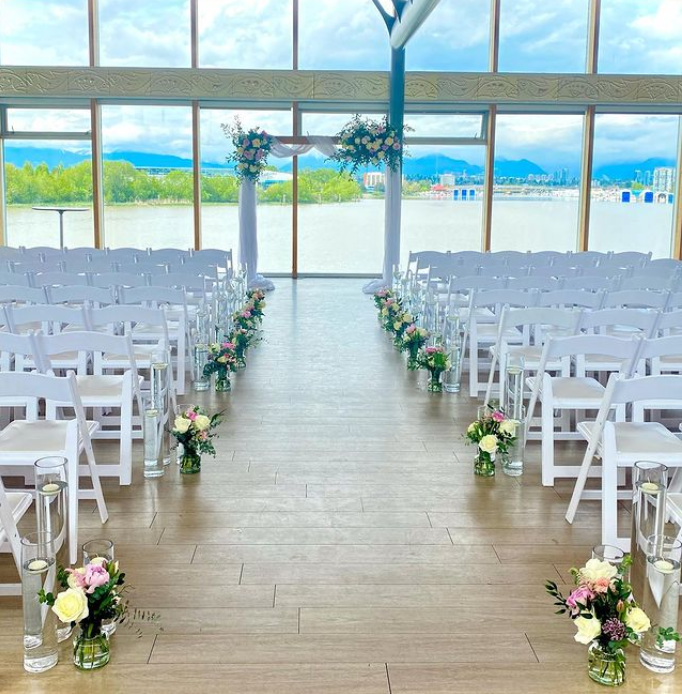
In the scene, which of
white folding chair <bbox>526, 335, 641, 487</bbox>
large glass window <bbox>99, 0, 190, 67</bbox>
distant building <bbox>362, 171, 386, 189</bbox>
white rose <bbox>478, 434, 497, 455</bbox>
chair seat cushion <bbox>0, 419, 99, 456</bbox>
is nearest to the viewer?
chair seat cushion <bbox>0, 419, 99, 456</bbox>

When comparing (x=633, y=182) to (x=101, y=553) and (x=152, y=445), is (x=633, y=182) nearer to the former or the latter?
(x=152, y=445)

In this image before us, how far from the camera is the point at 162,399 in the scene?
5.27 metres

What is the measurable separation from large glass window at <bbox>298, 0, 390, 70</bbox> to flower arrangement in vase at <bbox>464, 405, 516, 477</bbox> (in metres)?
12.8

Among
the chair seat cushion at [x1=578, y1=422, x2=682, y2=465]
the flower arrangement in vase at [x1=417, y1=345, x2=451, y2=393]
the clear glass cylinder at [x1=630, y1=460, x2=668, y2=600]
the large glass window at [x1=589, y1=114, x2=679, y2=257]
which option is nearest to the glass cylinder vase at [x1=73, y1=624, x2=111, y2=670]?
the clear glass cylinder at [x1=630, y1=460, x2=668, y2=600]

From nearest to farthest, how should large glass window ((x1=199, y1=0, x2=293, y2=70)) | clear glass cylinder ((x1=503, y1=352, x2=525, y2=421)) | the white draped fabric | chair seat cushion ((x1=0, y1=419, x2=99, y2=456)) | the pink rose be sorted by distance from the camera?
the pink rose < chair seat cushion ((x1=0, y1=419, x2=99, y2=456)) < clear glass cylinder ((x1=503, y1=352, x2=525, y2=421)) < the white draped fabric < large glass window ((x1=199, y1=0, x2=293, y2=70))

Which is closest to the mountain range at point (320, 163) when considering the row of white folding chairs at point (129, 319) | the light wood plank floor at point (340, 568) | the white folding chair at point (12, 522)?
the row of white folding chairs at point (129, 319)

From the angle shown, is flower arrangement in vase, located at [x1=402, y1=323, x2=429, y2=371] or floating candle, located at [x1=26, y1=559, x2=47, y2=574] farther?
flower arrangement in vase, located at [x1=402, y1=323, x2=429, y2=371]

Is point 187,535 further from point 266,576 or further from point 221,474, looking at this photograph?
point 221,474

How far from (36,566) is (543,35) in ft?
51.0

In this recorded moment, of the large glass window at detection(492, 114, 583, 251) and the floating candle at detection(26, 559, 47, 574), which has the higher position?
the large glass window at detection(492, 114, 583, 251)

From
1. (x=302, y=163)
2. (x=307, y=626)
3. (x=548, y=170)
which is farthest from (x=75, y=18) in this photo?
(x=307, y=626)

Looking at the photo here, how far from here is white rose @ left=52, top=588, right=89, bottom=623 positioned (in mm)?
2783

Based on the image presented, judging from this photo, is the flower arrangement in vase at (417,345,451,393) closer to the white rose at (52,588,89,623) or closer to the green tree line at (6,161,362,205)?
the white rose at (52,588,89,623)

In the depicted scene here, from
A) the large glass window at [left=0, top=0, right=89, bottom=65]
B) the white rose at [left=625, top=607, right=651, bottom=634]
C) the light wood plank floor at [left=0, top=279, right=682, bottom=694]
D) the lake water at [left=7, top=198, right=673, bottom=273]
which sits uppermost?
the large glass window at [left=0, top=0, right=89, bottom=65]
